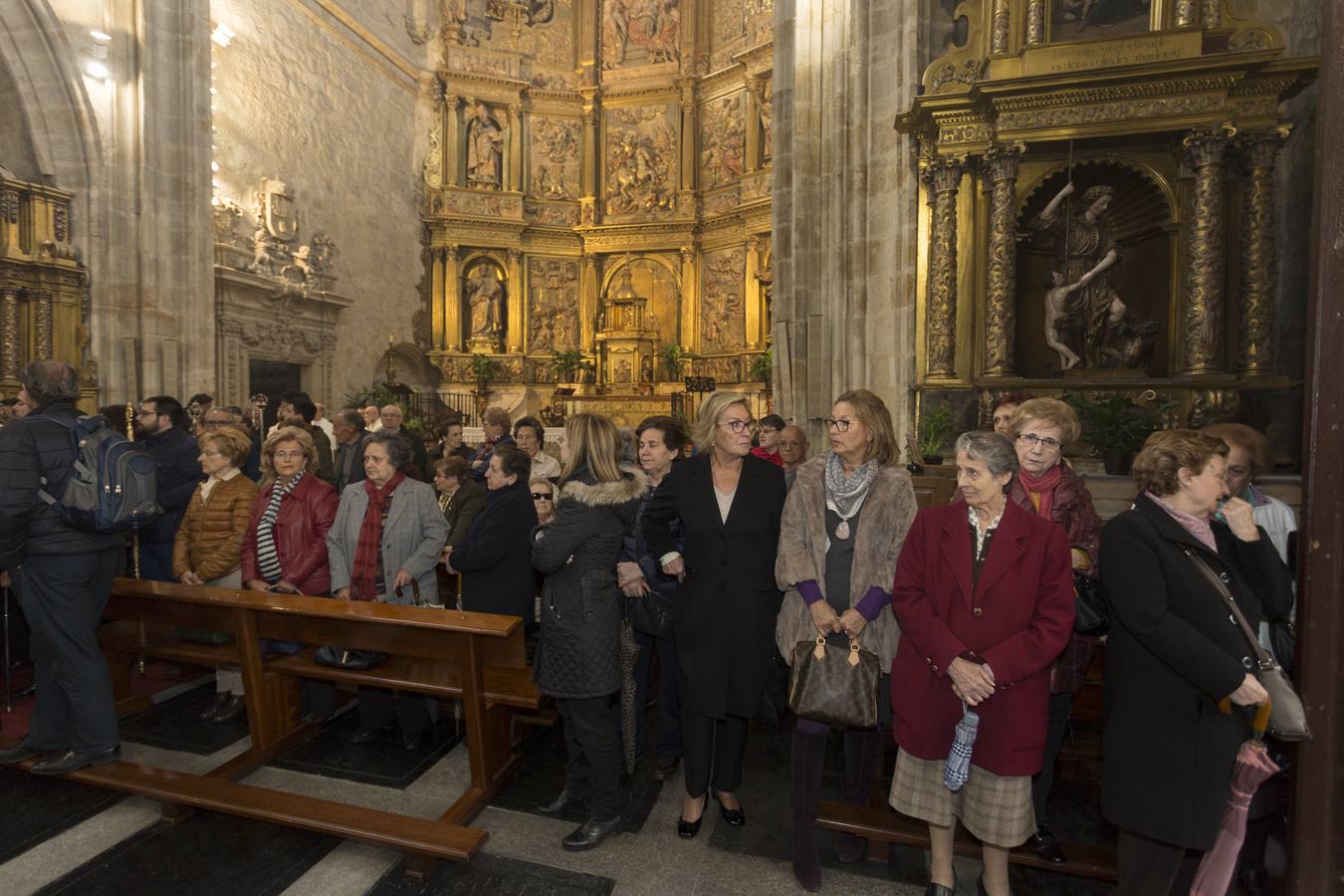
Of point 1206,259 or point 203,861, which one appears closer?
point 203,861

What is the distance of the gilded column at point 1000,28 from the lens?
716 centimetres

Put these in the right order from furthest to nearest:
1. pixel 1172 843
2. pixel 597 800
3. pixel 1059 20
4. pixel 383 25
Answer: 1. pixel 383 25
2. pixel 1059 20
3. pixel 597 800
4. pixel 1172 843

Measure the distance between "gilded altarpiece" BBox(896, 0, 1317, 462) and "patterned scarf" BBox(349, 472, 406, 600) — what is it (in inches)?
223

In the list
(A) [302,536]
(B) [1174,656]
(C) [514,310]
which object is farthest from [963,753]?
(C) [514,310]

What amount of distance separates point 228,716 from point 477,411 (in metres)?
14.1

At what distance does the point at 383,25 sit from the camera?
1634cm

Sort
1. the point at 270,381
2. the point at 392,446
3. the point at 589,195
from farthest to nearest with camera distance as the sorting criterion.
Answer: the point at 589,195 → the point at 270,381 → the point at 392,446

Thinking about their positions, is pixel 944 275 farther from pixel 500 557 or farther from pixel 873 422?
pixel 500 557

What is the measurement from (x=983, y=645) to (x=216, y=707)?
4320mm

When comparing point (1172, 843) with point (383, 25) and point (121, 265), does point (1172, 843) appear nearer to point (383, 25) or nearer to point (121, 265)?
point (121, 265)

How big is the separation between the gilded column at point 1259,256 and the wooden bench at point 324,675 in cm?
755

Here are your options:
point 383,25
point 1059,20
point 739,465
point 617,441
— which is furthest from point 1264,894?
point 383,25

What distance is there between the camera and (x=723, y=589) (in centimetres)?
285

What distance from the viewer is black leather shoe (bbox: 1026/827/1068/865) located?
263 centimetres
